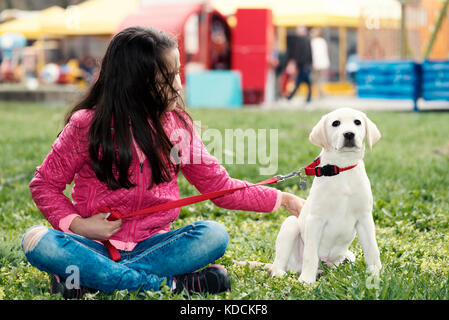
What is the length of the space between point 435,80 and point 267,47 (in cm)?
476

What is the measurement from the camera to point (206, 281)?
121 inches

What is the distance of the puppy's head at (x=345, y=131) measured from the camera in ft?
10.00

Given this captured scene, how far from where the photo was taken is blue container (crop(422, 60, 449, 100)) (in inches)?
557

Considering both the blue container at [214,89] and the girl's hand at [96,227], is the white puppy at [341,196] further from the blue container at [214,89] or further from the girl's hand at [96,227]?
the blue container at [214,89]

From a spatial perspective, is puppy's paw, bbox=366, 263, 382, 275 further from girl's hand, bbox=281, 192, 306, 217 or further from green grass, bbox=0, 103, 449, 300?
girl's hand, bbox=281, 192, 306, 217

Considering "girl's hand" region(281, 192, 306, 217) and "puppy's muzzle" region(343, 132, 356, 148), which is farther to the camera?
"girl's hand" region(281, 192, 306, 217)

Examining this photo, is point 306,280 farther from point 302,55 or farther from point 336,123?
point 302,55

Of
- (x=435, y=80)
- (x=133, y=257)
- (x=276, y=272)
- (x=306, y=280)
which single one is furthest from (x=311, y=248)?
(x=435, y=80)

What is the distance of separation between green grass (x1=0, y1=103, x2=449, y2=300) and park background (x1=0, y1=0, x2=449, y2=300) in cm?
1

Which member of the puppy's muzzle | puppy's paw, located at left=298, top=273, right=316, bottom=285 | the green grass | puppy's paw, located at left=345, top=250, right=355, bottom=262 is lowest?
the green grass

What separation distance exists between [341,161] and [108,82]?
1212 millimetres

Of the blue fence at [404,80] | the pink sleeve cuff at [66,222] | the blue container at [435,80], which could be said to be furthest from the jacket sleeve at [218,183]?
the blue container at [435,80]

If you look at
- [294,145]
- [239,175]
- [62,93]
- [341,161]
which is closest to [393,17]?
[62,93]

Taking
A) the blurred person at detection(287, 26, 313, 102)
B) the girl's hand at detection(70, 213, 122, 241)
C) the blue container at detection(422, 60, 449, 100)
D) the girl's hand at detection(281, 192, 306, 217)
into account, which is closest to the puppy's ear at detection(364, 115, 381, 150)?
the girl's hand at detection(281, 192, 306, 217)
